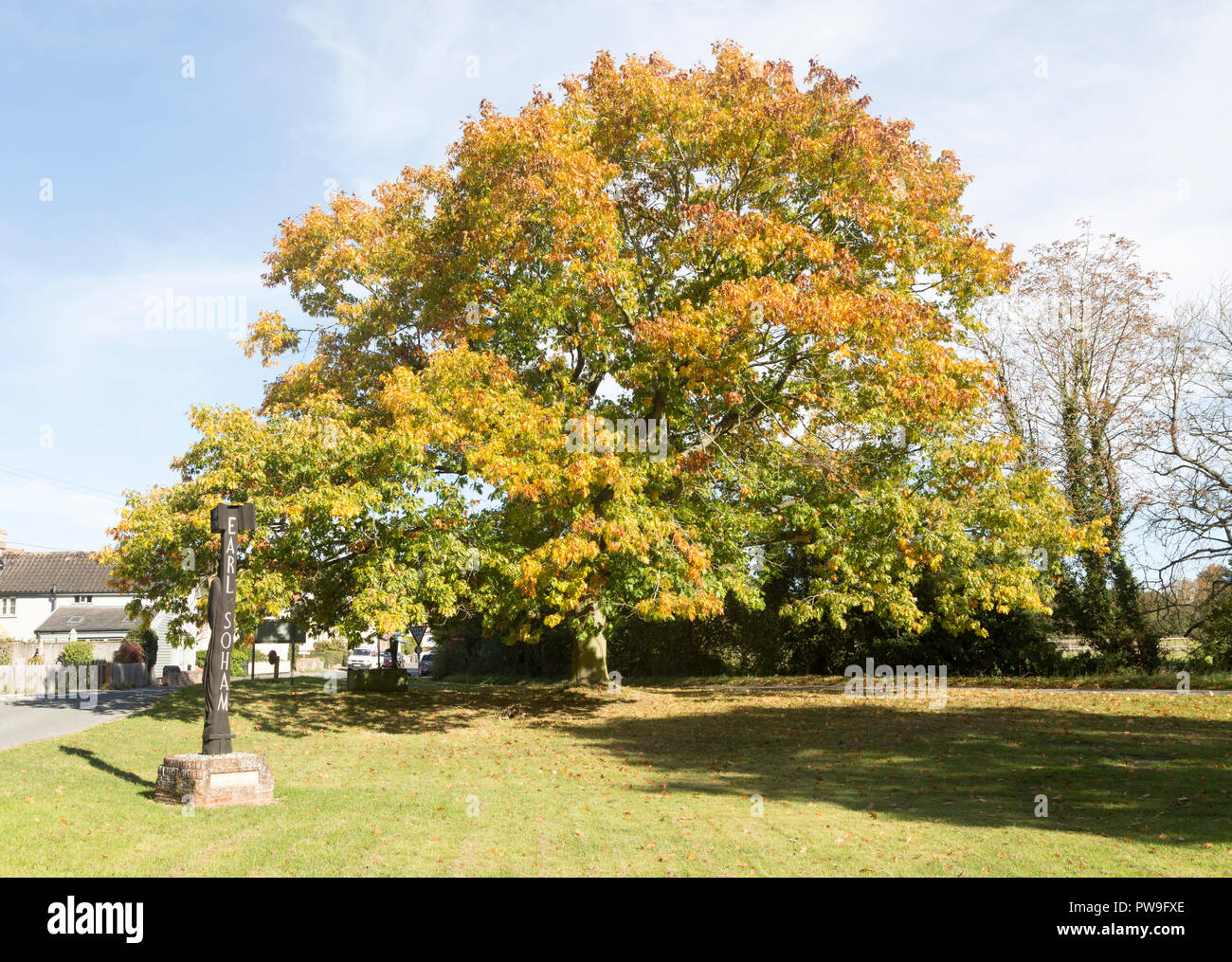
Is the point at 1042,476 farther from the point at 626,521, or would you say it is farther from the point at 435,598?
the point at 435,598

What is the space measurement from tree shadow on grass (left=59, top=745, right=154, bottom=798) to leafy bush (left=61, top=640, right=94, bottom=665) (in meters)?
23.9

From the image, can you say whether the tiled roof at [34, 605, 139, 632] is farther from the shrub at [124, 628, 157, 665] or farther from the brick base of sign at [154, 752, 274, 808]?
the brick base of sign at [154, 752, 274, 808]

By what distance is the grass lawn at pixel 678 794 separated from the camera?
25.1ft

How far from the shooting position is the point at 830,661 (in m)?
28.4

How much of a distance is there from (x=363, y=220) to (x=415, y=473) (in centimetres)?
794

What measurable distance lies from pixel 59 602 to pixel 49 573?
2574 millimetres

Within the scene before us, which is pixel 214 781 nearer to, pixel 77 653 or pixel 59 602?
pixel 77 653

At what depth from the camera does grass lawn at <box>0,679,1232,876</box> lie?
764cm

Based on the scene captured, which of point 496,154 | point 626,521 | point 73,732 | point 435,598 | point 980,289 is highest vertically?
point 496,154

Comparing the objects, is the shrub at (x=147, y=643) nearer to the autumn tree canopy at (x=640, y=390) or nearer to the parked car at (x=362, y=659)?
the parked car at (x=362, y=659)

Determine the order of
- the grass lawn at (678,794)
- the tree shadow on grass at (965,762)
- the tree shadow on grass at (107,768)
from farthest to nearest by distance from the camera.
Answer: the tree shadow on grass at (107,768), the tree shadow on grass at (965,762), the grass lawn at (678,794)

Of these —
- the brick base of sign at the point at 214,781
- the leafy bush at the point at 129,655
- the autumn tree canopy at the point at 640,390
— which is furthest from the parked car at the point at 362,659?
the brick base of sign at the point at 214,781
